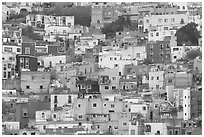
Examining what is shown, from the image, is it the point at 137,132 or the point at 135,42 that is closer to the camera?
the point at 137,132

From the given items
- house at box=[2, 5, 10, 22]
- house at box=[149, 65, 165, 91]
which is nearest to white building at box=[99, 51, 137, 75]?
house at box=[149, 65, 165, 91]

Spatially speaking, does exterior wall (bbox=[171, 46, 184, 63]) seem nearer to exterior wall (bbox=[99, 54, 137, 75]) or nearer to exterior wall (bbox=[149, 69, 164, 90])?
exterior wall (bbox=[99, 54, 137, 75])

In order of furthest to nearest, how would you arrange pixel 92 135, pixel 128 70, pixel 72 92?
pixel 128 70 → pixel 72 92 → pixel 92 135

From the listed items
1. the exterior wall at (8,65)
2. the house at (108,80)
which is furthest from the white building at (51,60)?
the house at (108,80)

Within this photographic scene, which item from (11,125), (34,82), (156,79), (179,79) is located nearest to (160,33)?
(156,79)

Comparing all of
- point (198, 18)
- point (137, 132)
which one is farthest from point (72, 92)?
point (198, 18)

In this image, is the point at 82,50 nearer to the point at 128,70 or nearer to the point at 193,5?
the point at 128,70
